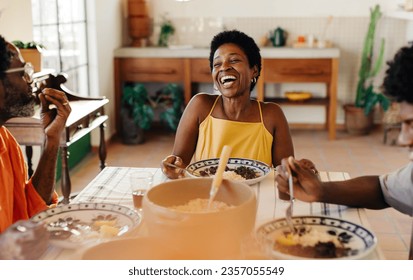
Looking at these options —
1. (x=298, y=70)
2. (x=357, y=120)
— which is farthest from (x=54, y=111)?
(x=357, y=120)

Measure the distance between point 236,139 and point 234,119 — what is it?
2.9 inches

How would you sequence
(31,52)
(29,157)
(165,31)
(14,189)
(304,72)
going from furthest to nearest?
1. (165,31)
2. (304,72)
3. (29,157)
4. (31,52)
5. (14,189)

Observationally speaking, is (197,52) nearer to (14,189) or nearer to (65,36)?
(65,36)

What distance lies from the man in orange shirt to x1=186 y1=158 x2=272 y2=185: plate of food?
389mm

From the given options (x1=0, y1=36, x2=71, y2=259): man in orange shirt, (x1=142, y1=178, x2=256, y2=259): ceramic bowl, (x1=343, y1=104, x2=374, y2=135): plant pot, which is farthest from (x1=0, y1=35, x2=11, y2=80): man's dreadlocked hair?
(x1=343, y1=104, x2=374, y2=135): plant pot

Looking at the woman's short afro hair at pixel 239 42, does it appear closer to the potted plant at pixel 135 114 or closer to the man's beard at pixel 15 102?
the man's beard at pixel 15 102

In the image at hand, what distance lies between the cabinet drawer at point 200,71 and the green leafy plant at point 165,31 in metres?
0.45

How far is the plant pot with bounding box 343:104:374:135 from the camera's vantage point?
4.82 meters

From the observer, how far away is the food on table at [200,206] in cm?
121

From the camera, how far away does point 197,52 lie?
15.4 feet

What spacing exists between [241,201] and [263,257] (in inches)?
5.0

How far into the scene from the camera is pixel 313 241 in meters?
1.13

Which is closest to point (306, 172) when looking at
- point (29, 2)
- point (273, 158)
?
point (273, 158)
